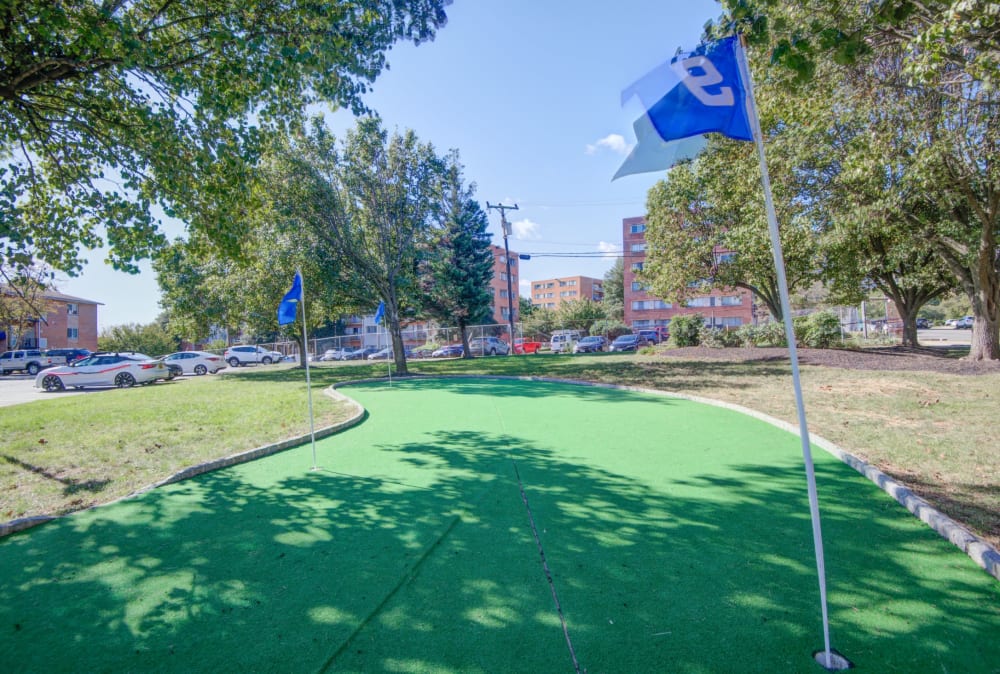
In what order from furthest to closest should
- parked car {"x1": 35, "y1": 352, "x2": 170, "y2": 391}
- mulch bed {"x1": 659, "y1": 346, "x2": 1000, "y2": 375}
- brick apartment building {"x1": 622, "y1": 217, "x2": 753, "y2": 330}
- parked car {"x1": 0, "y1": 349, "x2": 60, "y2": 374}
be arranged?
brick apartment building {"x1": 622, "y1": 217, "x2": 753, "y2": 330}, parked car {"x1": 0, "y1": 349, "x2": 60, "y2": 374}, parked car {"x1": 35, "y1": 352, "x2": 170, "y2": 391}, mulch bed {"x1": 659, "y1": 346, "x2": 1000, "y2": 375}

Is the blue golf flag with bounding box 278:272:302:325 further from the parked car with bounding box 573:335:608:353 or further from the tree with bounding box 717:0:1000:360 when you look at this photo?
the parked car with bounding box 573:335:608:353

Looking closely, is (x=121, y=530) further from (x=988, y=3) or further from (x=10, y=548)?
(x=988, y=3)

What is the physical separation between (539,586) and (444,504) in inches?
70.1

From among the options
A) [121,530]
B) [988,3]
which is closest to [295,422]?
[121,530]

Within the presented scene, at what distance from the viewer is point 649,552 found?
362cm

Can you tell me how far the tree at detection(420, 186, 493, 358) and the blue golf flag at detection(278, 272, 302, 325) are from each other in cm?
2778

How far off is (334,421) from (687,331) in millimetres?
22077

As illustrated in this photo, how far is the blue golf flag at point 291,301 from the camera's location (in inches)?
Answer: 253

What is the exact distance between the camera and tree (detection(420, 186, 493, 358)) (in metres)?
35.3

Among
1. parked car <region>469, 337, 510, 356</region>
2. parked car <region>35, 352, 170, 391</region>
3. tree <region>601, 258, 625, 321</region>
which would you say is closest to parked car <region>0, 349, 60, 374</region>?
parked car <region>35, 352, 170, 391</region>

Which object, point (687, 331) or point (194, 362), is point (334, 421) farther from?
point (194, 362)

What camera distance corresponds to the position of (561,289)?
12200 centimetres

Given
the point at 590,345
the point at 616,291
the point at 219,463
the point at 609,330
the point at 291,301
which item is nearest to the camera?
the point at 219,463

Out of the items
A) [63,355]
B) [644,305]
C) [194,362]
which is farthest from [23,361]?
[644,305]
